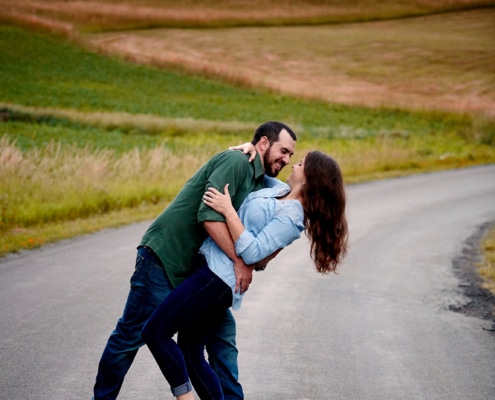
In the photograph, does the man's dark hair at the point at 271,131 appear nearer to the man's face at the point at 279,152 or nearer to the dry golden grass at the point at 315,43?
the man's face at the point at 279,152

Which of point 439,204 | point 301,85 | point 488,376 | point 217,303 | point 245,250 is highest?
point 245,250

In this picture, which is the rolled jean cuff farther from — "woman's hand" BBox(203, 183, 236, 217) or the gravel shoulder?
the gravel shoulder

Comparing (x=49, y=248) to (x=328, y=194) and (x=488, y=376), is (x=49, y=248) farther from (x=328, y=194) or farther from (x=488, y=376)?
(x=328, y=194)

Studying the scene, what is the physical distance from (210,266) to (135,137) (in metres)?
25.3

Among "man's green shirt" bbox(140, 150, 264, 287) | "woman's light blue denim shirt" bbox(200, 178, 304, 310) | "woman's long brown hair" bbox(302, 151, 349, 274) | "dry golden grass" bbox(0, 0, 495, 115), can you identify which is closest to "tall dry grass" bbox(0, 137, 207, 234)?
"man's green shirt" bbox(140, 150, 264, 287)

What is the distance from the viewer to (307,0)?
297ft

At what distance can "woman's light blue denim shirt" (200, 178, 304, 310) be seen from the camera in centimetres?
436

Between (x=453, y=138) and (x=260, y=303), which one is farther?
(x=453, y=138)

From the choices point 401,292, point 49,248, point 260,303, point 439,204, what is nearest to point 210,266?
point 260,303

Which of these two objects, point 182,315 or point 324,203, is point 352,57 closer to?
point 324,203

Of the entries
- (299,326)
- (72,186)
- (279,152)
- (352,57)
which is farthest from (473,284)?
(352,57)

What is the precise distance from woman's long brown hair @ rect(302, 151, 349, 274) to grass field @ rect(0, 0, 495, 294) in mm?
7785

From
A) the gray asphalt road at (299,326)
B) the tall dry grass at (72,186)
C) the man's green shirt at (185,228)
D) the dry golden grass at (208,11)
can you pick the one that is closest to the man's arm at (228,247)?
the man's green shirt at (185,228)

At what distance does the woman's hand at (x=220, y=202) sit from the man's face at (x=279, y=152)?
485 millimetres
